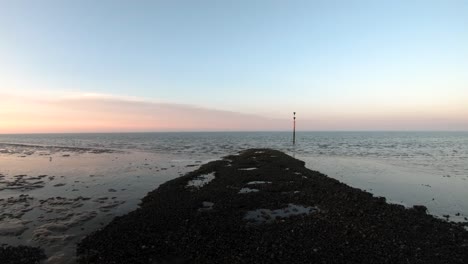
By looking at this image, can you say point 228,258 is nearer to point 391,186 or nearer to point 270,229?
point 270,229

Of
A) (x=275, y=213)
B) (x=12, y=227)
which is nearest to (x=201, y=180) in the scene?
(x=275, y=213)

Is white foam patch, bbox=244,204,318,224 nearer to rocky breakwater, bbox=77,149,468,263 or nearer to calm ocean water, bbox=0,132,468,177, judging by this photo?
rocky breakwater, bbox=77,149,468,263

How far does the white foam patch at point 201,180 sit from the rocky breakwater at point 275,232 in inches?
156

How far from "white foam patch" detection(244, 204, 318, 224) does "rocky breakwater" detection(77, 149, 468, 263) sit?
0.16 ft

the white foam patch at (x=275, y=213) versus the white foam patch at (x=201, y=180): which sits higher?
the white foam patch at (x=275, y=213)

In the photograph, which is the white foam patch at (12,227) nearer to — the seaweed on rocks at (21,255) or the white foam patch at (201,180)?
the seaweed on rocks at (21,255)

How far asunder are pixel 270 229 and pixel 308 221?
6.53 ft

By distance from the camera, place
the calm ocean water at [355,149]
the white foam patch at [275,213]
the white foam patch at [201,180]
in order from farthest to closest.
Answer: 1. the calm ocean water at [355,149]
2. the white foam patch at [201,180]
3. the white foam patch at [275,213]

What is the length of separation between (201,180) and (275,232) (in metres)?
14.0

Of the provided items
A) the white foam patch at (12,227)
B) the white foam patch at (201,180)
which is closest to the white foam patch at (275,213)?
the white foam patch at (201,180)

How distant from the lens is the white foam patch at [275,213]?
1416 cm

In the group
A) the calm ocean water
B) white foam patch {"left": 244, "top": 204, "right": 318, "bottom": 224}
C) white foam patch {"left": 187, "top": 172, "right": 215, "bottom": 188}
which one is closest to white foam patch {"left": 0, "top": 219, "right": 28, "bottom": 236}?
white foam patch {"left": 244, "top": 204, "right": 318, "bottom": 224}

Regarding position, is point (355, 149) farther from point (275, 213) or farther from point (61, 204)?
point (61, 204)

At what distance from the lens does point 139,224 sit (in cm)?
1324
